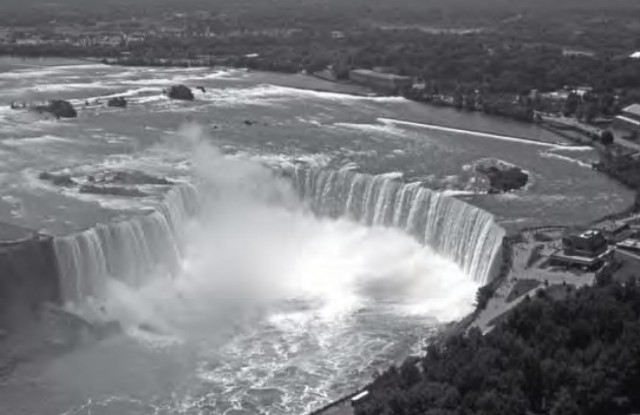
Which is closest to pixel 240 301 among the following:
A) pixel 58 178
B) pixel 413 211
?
pixel 413 211

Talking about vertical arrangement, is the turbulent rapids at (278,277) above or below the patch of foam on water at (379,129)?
below

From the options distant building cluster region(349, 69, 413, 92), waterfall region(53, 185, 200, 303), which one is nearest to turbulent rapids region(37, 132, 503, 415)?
waterfall region(53, 185, 200, 303)

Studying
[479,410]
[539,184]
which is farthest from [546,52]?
[479,410]

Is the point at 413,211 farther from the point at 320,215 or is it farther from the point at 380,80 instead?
the point at 380,80

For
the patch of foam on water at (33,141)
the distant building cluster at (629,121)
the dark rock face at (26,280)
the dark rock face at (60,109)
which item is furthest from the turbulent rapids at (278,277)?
the distant building cluster at (629,121)

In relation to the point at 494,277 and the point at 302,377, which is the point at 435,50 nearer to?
the point at 494,277

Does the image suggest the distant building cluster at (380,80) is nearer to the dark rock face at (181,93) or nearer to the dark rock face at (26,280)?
the dark rock face at (181,93)
